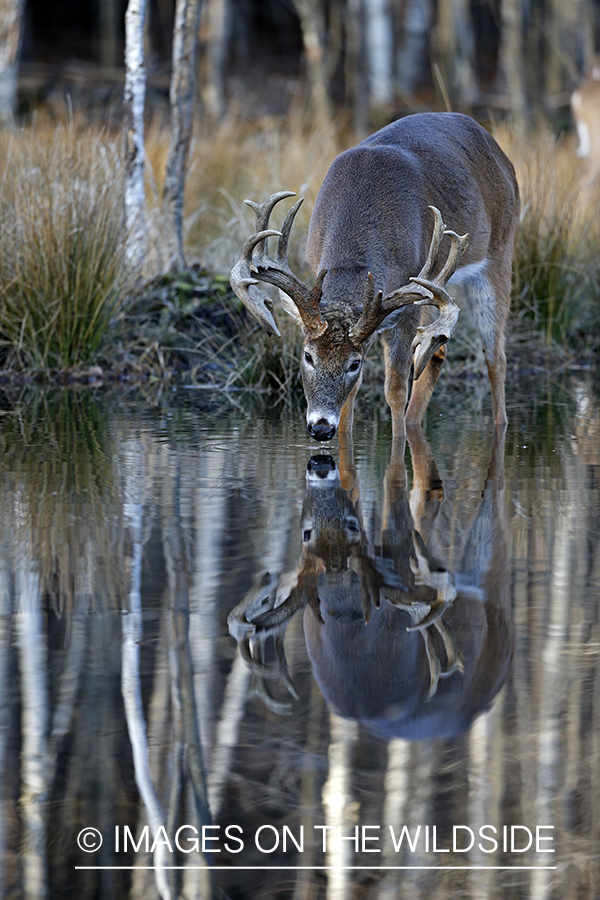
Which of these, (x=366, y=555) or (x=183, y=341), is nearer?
(x=366, y=555)

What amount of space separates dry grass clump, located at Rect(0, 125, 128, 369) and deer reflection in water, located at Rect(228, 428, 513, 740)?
3906mm

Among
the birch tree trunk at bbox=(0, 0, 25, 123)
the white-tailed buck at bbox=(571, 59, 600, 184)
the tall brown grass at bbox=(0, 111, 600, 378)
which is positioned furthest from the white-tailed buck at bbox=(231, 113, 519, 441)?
the birch tree trunk at bbox=(0, 0, 25, 123)

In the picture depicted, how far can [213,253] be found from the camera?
10617 mm

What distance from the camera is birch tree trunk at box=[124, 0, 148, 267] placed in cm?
961

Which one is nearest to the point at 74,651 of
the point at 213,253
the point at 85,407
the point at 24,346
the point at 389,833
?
the point at 389,833

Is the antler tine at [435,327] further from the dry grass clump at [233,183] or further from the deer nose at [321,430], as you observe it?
the dry grass clump at [233,183]

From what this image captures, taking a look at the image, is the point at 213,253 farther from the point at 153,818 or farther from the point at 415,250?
the point at 153,818

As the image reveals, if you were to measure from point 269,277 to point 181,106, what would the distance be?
438 cm

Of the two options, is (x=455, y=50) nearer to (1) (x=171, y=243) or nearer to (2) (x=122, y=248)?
(1) (x=171, y=243)

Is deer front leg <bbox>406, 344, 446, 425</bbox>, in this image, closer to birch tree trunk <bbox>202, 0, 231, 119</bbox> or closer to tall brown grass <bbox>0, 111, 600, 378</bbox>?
A: tall brown grass <bbox>0, 111, 600, 378</bbox>

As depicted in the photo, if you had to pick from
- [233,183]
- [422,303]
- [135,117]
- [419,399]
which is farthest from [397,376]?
[233,183]

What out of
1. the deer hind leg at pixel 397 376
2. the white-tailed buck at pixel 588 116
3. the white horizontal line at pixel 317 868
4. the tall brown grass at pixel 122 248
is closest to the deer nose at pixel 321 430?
the deer hind leg at pixel 397 376

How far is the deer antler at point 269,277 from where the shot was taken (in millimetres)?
5918

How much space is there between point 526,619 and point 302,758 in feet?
3.52
